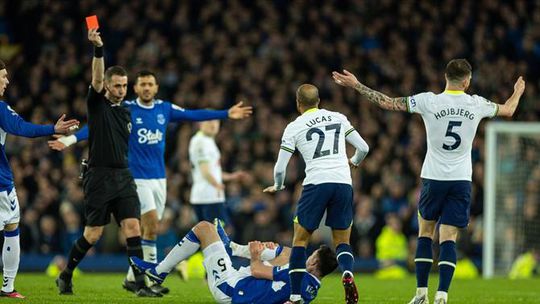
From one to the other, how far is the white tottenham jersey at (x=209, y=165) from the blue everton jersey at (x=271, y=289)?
Result: 641cm

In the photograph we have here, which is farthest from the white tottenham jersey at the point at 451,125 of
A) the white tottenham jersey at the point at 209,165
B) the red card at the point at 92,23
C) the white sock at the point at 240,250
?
the white tottenham jersey at the point at 209,165

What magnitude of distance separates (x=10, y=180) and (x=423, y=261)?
4.45 metres

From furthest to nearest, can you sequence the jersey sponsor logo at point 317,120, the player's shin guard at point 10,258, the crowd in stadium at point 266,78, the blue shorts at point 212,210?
the crowd in stadium at point 266,78 → the blue shorts at point 212,210 → the player's shin guard at point 10,258 → the jersey sponsor logo at point 317,120

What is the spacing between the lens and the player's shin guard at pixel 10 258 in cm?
1148

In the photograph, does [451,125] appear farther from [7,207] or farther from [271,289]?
[7,207]

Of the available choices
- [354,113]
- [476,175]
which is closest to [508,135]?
[476,175]

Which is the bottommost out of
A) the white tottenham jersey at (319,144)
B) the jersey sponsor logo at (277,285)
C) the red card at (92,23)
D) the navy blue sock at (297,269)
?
the jersey sponsor logo at (277,285)

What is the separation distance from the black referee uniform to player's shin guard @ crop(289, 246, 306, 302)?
2552mm

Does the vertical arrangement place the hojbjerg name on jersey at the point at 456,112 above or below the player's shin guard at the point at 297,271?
above

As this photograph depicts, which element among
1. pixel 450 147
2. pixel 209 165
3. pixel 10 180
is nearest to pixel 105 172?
pixel 10 180

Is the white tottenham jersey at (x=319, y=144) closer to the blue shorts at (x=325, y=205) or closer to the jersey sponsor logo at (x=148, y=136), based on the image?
the blue shorts at (x=325, y=205)

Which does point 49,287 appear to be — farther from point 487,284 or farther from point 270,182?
point 270,182

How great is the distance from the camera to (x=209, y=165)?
1680 cm

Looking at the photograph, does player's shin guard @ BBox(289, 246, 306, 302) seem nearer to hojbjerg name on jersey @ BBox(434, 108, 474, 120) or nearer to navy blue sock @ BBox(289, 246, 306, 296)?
navy blue sock @ BBox(289, 246, 306, 296)
